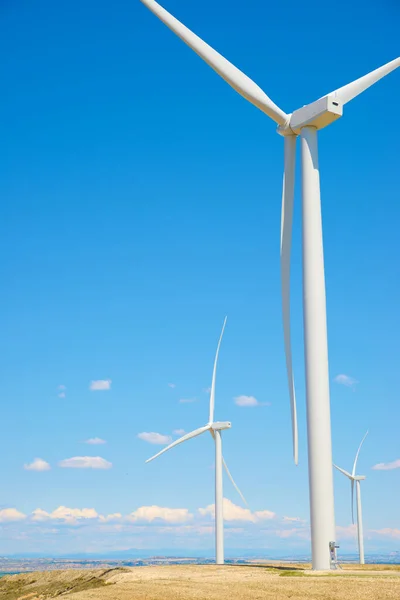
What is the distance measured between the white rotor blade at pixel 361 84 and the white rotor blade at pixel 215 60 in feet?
13.1

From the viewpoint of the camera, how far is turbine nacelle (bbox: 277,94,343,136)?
4194 centimetres

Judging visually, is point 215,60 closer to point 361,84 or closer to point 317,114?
point 317,114

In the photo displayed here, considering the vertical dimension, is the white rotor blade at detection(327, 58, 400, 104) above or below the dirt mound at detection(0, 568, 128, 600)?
above

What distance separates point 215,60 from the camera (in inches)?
1800

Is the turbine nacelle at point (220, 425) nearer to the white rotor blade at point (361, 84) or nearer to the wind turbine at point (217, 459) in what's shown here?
the wind turbine at point (217, 459)

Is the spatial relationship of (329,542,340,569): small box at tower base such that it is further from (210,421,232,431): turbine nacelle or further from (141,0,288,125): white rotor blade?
(210,421,232,431): turbine nacelle

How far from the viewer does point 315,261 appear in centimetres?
4034

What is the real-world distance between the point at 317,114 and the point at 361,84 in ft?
14.1

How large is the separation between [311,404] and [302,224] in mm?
10139

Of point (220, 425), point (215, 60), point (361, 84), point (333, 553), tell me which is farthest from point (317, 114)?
point (220, 425)

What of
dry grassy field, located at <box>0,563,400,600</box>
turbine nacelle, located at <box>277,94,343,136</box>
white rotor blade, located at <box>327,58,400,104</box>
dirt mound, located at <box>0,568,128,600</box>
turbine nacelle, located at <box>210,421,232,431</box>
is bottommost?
dirt mound, located at <box>0,568,128,600</box>

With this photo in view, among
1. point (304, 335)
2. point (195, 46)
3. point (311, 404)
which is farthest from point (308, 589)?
point (195, 46)

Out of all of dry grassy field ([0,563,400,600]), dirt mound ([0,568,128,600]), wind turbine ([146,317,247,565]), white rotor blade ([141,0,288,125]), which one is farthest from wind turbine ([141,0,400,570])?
wind turbine ([146,317,247,565])

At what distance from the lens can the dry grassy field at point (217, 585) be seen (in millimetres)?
31609
